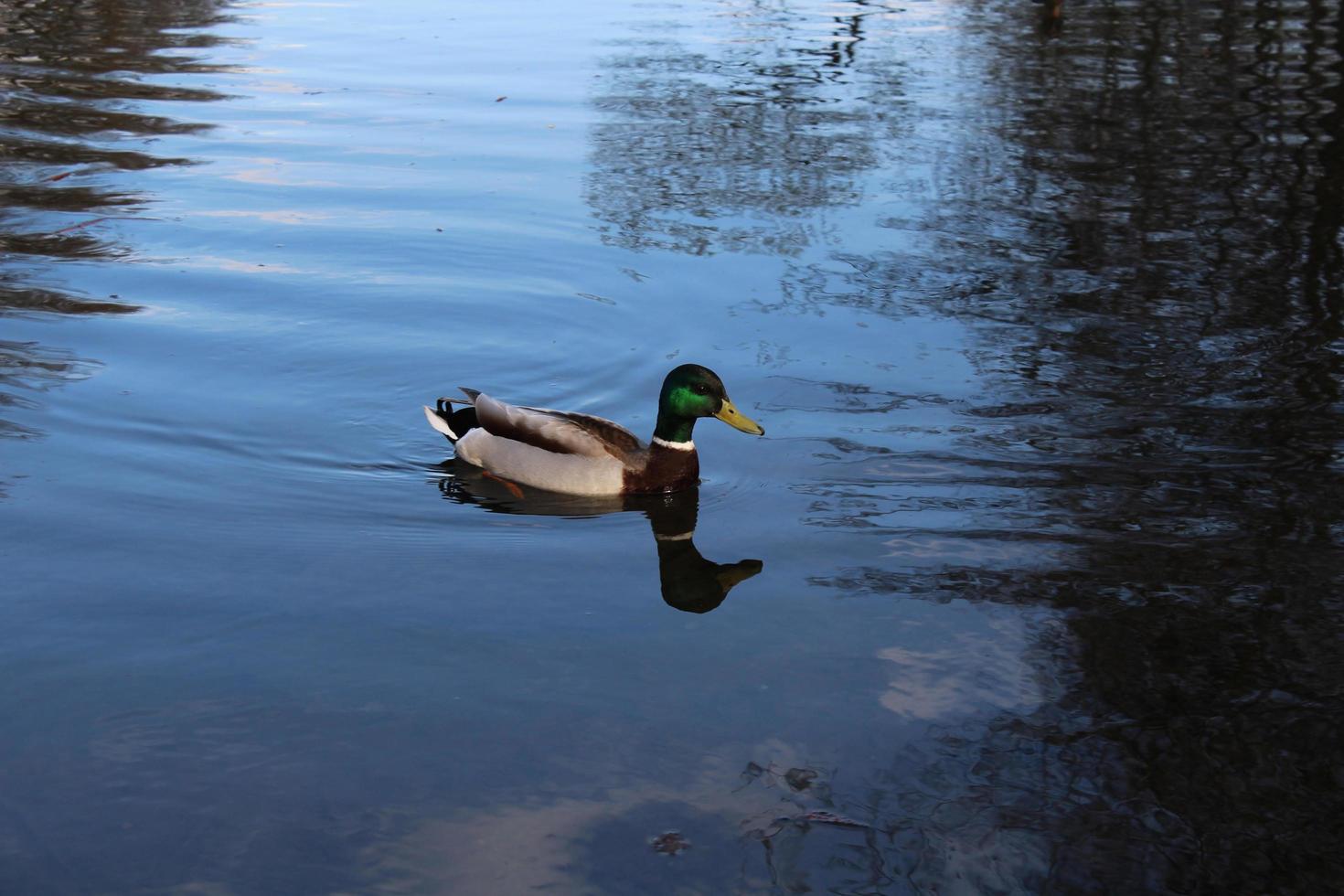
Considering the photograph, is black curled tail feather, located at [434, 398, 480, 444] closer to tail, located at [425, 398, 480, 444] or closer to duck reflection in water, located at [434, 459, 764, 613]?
tail, located at [425, 398, 480, 444]

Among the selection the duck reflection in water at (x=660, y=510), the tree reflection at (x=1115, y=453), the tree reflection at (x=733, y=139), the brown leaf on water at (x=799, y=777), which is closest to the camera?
the tree reflection at (x=1115, y=453)

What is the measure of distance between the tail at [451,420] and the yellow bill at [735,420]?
1.24 meters

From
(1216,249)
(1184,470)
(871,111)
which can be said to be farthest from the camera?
(871,111)

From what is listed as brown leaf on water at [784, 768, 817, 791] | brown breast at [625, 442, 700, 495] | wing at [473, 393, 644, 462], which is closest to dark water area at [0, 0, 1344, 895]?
brown leaf on water at [784, 768, 817, 791]

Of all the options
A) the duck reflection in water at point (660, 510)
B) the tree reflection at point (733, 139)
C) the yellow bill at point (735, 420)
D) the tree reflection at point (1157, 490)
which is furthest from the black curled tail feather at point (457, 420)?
the tree reflection at point (733, 139)

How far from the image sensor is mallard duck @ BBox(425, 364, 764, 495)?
284 inches

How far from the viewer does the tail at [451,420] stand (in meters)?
7.62

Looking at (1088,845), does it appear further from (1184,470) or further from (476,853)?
(1184,470)

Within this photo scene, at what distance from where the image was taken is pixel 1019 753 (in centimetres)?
478

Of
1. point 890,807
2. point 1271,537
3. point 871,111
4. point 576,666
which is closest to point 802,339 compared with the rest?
point 1271,537

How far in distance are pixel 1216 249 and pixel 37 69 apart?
13.2 metres

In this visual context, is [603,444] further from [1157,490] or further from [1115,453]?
[1157,490]

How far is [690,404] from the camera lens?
23.9ft

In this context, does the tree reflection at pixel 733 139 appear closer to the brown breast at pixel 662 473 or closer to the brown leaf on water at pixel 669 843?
the brown breast at pixel 662 473
